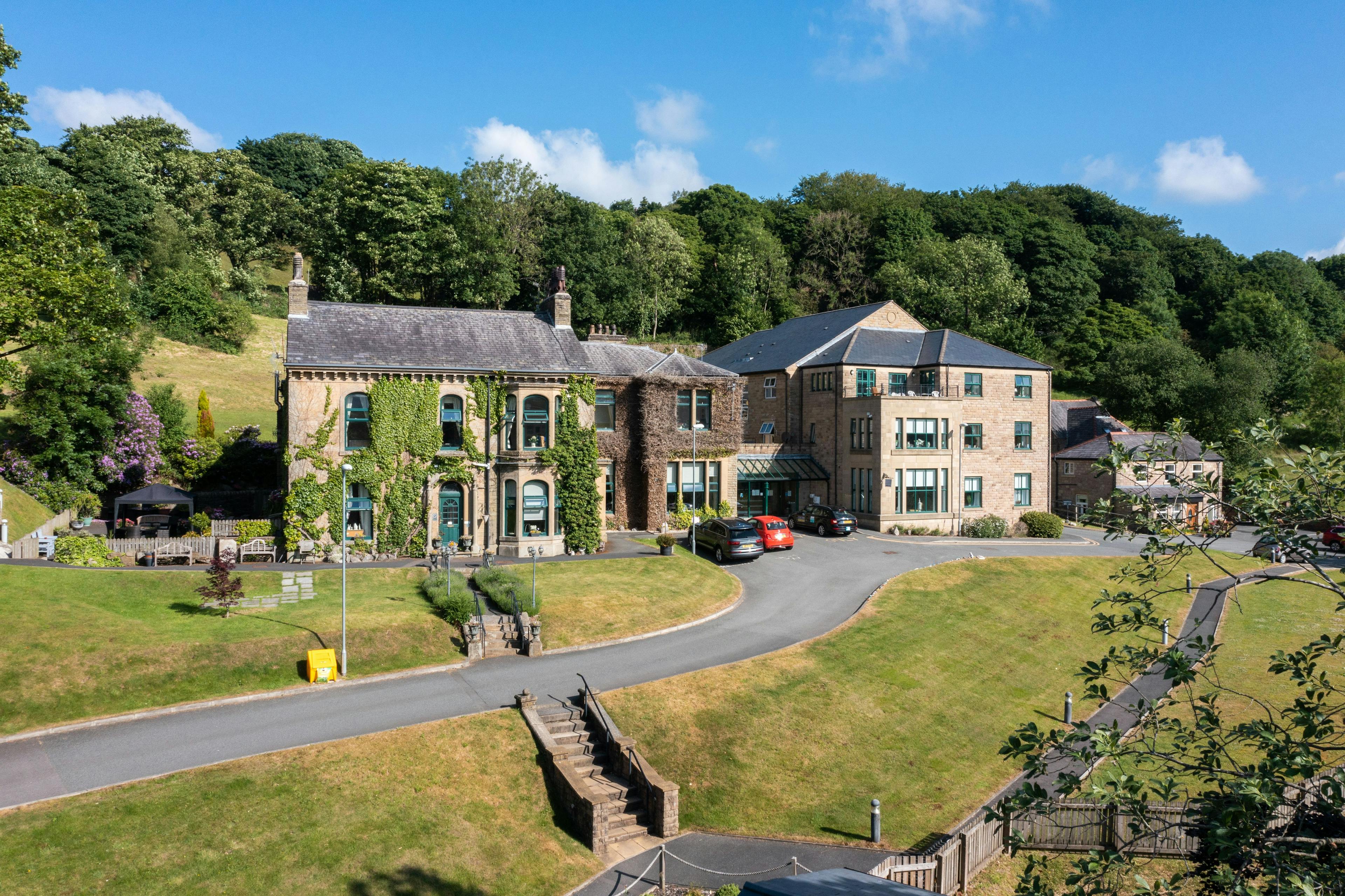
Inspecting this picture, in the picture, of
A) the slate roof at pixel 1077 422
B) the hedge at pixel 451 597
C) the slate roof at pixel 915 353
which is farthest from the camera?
the slate roof at pixel 1077 422

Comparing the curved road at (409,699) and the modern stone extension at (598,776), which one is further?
the modern stone extension at (598,776)

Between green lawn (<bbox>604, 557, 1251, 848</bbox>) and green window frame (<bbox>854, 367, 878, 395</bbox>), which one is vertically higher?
green window frame (<bbox>854, 367, 878, 395</bbox>)

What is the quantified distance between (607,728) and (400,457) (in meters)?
17.5

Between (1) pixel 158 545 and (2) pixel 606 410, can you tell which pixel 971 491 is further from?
(1) pixel 158 545

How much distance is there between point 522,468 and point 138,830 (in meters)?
20.2

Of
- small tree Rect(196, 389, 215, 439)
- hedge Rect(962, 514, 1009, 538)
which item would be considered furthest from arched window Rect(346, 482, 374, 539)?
hedge Rect(962, 514, 1009, 538)

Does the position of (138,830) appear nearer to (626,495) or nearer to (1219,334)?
(626,495)

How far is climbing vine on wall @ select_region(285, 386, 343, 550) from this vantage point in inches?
1220

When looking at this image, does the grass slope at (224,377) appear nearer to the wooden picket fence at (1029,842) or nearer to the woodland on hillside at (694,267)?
the woodland on hillside at (694,267)

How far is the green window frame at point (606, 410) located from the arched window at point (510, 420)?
6.03 m

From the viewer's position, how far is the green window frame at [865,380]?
4603 cm

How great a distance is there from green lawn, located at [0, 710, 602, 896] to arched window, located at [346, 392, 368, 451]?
16551mm

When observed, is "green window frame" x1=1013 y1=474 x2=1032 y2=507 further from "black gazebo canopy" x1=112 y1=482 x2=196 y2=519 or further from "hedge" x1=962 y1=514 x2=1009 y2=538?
"black gazebo canopy" x1=112 y1=482 x2=196 y2=519

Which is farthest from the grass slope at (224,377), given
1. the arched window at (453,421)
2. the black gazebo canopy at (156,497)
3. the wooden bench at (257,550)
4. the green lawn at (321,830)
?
the green lawn at (321,830)
